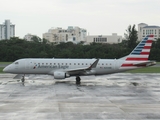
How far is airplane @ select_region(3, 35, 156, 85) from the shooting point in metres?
35.0

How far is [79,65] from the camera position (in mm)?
36062

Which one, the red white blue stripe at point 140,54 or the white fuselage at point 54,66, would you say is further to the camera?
the red white blue stripe at point 140,54

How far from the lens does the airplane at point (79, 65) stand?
3500 centimetres

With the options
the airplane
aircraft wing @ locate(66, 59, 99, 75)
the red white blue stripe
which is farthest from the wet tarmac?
the red white blue stripe

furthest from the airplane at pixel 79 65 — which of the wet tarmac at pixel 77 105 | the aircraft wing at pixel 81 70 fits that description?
the wet tarmac at pixel 77 105

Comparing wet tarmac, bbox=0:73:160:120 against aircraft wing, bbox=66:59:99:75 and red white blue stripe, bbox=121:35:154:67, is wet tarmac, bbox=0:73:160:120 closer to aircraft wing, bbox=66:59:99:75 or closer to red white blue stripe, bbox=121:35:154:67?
aircraft wing, bbox=66:59:99:75

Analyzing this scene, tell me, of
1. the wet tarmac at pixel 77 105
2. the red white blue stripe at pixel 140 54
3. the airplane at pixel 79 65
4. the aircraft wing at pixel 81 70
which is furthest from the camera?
the red white blue stripe at pixel 140 54

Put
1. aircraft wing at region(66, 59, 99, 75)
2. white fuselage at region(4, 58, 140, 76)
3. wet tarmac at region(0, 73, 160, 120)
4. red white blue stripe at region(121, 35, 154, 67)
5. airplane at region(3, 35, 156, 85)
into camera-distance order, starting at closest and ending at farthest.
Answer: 1. wet tarmac at region(0, 73, 160, 120)
2. aircraft wing at region(66, 59, 99, 75)
3. airplane at region(3, 35, 156, 85)
4. white fuselage at region(4, 58, 140, 76)
5. red white blue stripe at region(121, 35, 154, 67)

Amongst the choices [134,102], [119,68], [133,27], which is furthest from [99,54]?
[134,102]

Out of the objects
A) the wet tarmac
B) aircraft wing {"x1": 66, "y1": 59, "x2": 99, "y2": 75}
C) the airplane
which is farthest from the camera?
the airplane

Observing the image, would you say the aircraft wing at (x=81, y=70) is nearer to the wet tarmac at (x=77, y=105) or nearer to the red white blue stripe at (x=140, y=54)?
the red white blue stripe at (x=140, y=54)

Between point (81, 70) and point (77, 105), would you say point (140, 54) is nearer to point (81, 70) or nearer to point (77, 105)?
point (81, 70)

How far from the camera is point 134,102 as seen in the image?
21469mm

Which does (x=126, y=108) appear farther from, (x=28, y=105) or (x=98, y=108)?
(x=28, y=105)
